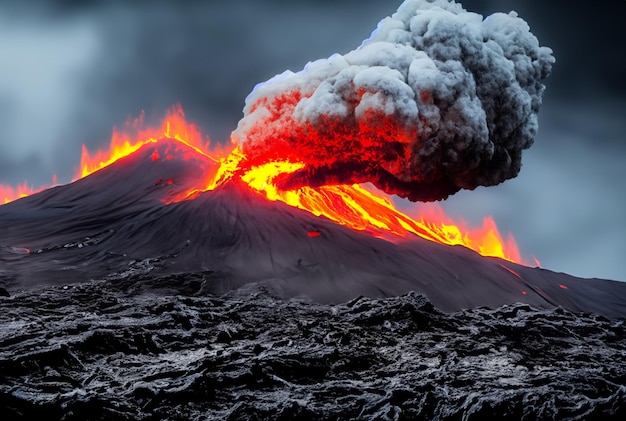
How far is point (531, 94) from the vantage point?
2525 centimetres

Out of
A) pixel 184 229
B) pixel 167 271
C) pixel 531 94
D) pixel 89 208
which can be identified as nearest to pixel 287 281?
pixel 167 271

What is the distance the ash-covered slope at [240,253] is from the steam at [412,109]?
268 centimetres

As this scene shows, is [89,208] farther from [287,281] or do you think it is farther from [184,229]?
[287,281]

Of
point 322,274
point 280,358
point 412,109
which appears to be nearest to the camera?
point 280,358

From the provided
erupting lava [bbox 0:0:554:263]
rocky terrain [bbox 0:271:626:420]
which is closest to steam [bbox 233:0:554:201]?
erupting lava [bbox 0:0:554:263]

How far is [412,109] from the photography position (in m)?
20.9

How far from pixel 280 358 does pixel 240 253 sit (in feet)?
28.2

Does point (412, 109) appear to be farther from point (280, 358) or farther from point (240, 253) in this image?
point (280, 358)

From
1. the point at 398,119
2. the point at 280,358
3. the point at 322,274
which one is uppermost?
the point at 398,119

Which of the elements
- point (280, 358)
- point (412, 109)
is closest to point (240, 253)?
point (412, 109)

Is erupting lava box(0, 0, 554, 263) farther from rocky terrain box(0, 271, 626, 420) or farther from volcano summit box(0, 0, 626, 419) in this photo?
rocky terrain box(0, 271, 626, 420)

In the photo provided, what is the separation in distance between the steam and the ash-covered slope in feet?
8.80

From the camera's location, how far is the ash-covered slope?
52.9 ft

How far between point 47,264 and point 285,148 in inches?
379
